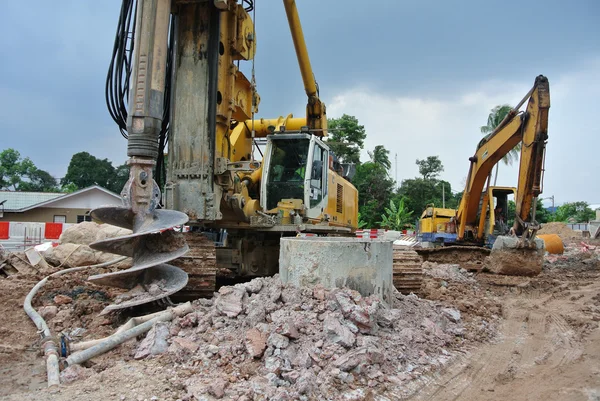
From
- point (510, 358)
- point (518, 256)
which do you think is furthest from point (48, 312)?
point (518, 256)

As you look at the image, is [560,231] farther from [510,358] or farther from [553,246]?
[510,358]

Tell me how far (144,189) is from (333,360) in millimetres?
2662

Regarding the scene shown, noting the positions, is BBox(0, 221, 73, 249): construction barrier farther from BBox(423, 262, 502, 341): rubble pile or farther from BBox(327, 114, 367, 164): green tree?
BBox(327, 114, 367, 164): green tree

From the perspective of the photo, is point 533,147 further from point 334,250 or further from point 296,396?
point 296,396

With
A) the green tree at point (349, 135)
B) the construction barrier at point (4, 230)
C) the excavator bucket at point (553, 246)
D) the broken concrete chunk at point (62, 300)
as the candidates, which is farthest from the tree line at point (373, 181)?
the broken concrete chunk at point (62, 300)

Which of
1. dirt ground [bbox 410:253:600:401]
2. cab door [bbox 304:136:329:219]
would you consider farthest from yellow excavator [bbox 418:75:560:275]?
cab door [bbox 304:136:329:219]

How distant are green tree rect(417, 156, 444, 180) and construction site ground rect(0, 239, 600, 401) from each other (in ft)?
148

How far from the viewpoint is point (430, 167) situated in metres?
50.9

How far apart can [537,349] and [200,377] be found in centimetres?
364

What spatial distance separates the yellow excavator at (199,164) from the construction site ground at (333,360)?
90 cm

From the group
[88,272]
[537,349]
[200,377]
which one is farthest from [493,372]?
[88,272]

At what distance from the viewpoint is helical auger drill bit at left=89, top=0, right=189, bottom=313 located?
507cm

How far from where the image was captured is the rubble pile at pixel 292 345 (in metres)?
3.58

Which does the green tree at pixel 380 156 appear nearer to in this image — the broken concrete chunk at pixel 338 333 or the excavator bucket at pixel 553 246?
the excavator bucket at pixel 553 246
